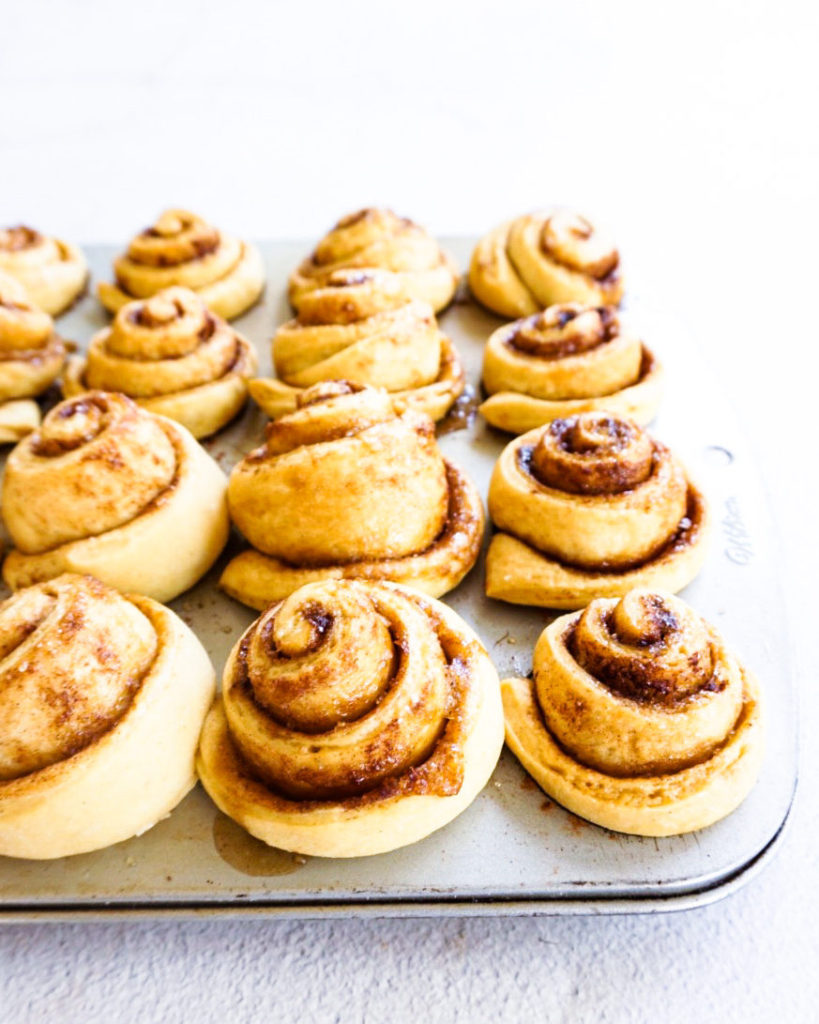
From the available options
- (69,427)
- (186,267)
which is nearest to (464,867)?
(69,427)

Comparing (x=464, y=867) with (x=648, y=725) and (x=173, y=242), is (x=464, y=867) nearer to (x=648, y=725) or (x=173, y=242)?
(x=648, y=725)

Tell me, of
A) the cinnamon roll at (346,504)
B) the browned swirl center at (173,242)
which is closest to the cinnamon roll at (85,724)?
the cinnamon roll at (346,504)

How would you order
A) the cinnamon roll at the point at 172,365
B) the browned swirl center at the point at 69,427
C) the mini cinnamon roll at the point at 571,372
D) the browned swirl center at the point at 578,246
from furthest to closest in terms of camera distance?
the browned swirl center at the point at 578,246, the cinnamon roll at the point at 172,365, the mini cinnamon roll at the point at 571,372, the browned swirl center at the point at 69,427

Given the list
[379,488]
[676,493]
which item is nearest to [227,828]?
[379,488]

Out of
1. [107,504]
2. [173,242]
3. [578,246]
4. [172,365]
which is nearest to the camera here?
[107,504]

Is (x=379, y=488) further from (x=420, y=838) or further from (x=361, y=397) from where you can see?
(x=420, y=838)

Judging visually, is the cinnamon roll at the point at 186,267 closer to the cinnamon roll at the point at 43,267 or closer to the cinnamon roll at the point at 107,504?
the cinnamon roll at the point at 43,267

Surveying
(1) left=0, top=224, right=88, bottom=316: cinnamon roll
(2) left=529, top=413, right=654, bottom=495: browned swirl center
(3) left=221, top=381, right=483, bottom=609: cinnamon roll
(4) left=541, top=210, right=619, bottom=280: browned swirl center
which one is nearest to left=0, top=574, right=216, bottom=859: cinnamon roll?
(3) left=221, top=381, right=483, bottom=609: cinnamon roll
